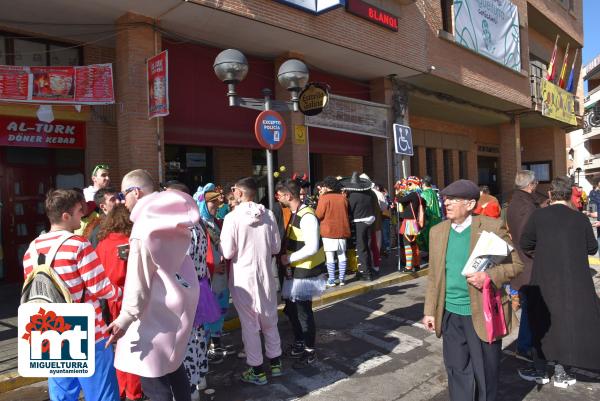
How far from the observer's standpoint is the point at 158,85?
26.1ft

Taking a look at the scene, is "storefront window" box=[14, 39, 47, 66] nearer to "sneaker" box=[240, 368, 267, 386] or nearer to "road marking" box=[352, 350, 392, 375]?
"sneaker" box=[240, 368, 267, 386]

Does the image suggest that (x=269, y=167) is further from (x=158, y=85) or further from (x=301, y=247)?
(x=158, y=85)

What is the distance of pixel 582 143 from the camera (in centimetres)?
4284

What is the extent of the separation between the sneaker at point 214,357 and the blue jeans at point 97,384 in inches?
70.3

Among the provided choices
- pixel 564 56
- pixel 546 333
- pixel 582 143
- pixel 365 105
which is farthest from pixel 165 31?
pixel 582 143

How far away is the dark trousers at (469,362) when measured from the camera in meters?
3.03

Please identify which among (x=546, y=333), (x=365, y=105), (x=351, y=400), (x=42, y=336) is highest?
(x=365, y=105)

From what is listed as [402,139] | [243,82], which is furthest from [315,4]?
[402,139]

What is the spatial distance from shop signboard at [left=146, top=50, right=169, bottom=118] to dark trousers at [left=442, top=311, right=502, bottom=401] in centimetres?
634

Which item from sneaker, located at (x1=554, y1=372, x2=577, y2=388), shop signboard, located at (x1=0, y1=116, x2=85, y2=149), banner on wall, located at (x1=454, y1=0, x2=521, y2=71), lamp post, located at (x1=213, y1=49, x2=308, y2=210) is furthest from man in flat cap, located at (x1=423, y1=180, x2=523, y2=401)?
banner on wall, located at (x1=454, y1=0, x2=521, y2=71)

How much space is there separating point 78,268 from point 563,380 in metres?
4.04

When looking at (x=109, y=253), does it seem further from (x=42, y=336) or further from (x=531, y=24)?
(x=531, y=24)

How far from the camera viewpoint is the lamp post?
5617 millimetres

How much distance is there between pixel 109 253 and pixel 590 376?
4382 mm
